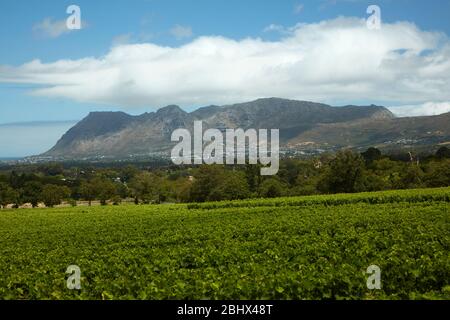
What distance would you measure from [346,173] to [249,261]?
Answer: 7405 centimetres

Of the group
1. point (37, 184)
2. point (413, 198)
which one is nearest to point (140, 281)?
point (413, 198)

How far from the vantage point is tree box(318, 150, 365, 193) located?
90875 millimetres

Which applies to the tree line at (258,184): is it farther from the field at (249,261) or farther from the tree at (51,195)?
the field at (249,261)

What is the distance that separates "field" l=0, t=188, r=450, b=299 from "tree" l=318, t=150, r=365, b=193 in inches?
2115

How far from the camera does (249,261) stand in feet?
67.8

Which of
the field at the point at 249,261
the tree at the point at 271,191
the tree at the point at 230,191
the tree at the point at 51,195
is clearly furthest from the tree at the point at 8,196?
the field at the point at 249,261

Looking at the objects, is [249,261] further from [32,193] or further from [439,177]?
[32,193]

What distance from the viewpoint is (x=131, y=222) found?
151 ft

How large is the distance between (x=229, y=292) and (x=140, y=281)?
4045mm

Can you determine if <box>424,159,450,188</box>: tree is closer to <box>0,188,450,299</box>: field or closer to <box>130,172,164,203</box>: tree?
<box>0,188,450,299</box>: field

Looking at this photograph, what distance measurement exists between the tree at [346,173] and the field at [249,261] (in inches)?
2115

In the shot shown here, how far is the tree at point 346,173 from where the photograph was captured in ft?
298

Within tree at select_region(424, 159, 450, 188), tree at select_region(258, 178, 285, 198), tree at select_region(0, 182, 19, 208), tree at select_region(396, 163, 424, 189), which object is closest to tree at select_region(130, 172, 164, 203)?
tree at select_region(0, 182, 19, 208)

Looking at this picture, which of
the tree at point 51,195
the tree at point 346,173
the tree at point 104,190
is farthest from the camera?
the tree at point 104,190
